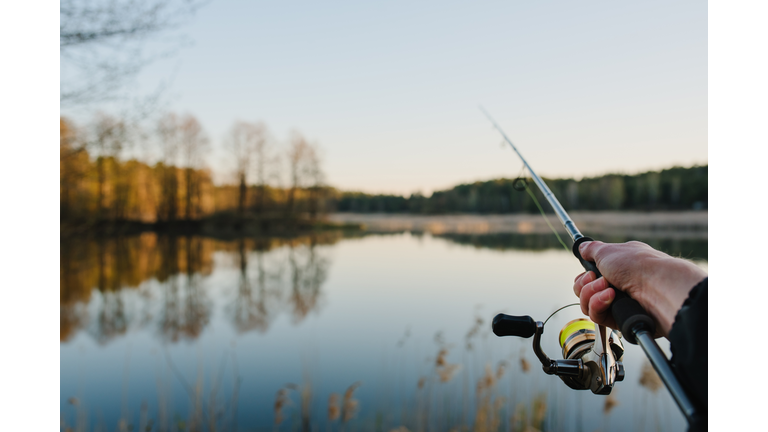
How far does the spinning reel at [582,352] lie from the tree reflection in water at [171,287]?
6810mm

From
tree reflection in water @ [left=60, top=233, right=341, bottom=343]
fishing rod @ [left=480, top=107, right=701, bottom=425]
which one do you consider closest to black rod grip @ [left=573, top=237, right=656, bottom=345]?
fishing rod @ [left=480, top=107, right=701, bottom=425]

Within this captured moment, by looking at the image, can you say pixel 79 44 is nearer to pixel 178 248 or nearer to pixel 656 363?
A: pixel 656 363

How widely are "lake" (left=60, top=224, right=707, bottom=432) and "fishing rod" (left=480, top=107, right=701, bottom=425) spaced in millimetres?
3138

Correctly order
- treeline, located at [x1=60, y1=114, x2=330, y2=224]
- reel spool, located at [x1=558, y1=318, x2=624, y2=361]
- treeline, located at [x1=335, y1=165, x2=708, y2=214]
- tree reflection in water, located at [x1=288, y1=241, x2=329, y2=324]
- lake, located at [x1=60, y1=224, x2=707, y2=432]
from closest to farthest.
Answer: reel spool, located at [x1=558, y1=318, x2=624, y2=361] → lake, located at [x1=60, y1=224, x2=707, y2=432] → treeline, located at [x1=335, y1=165, x2=708, y2=214] → tree reflection in water, located at [x1=288, y1=241, x2=329, y2=324] → treeline, located at [x1=60, y1=114, x2=330, y2=224]

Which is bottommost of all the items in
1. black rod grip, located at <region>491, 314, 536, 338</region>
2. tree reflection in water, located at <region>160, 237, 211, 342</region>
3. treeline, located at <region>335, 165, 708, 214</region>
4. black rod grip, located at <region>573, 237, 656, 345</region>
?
tree reflection in water, located at <region>160, 237, 211, 342</region>

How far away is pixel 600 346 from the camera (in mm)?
1057

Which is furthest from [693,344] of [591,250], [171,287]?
[171,287]

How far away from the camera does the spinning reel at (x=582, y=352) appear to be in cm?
99

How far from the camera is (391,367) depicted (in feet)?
22.2

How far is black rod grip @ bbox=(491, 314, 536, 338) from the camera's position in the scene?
0.97m

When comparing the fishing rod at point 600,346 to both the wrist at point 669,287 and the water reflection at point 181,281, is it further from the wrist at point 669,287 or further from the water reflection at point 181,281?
the water reflection at point 181,281

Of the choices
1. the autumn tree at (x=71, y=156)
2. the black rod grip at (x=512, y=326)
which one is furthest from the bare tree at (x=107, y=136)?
the black rod grip at (x=512, y=326)

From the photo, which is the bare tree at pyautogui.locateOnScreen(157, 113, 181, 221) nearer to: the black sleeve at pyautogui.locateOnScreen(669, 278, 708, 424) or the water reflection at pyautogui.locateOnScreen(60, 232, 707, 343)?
the water reflection at pyautogui.locateOnScreen(60, 232, 707, 343)
